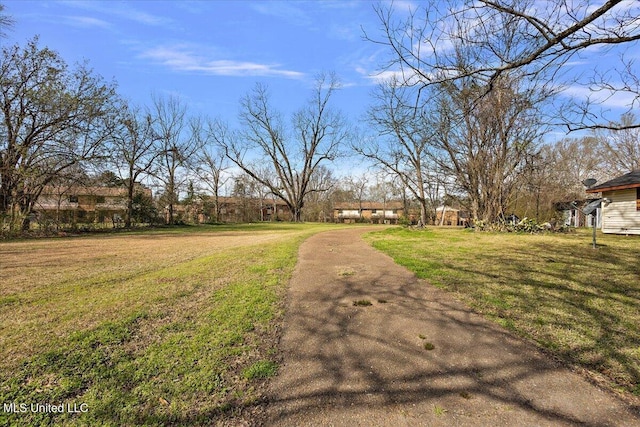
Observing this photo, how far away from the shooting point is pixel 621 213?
49.8 feet

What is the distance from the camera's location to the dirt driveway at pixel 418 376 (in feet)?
6.38

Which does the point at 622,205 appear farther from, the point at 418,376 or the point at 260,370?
the point at 260,370

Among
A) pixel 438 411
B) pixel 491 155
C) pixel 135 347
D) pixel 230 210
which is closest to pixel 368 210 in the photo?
pixel 230 210

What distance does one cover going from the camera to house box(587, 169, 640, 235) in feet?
47.4

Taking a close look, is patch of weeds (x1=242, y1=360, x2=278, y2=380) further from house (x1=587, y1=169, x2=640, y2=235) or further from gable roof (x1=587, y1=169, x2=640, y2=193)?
gable roof (x1=587, y1=169, x2=640, y2=193)

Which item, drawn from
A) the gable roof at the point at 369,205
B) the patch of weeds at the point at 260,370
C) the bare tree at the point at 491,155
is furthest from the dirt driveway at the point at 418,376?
the gable roof at the point at 369,205

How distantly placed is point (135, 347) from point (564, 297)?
214 inches

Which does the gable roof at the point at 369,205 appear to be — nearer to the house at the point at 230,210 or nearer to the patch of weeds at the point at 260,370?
the house at the point at 230,210

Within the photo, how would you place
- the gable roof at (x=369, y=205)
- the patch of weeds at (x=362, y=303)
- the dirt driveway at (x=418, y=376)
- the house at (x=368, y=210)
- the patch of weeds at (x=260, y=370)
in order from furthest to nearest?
the gable roof at (x=369, y=205) → the house at (x=368, y=210) → the patch of weeds at (x=362, y=303) → the patch of weeds at (x=260, y=370) → the dirt driveway at (x=418, y=376)

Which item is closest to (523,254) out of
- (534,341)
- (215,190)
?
(534,341)

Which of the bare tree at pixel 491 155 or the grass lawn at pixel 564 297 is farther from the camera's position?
the bare tree at pixel 491 155

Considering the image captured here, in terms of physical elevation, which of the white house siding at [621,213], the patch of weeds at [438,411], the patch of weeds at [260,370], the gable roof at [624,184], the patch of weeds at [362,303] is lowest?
the patch of weeds at [438,411]

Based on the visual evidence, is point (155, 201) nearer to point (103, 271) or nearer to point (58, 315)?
point (103, 271)

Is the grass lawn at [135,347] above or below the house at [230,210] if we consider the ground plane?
below
